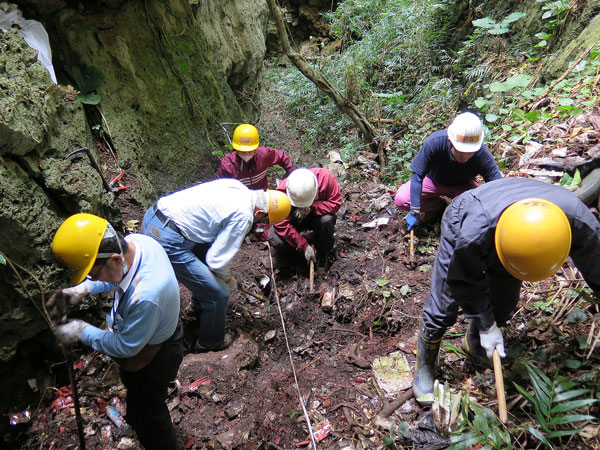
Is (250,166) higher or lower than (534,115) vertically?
higher

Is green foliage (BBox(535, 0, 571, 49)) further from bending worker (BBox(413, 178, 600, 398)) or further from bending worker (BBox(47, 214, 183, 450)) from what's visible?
bending worker (BBox(47, 214, 183, 450))

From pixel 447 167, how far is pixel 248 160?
253 cm

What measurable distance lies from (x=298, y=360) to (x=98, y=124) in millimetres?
3719

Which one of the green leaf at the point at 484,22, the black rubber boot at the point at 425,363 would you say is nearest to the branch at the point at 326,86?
the green leaf at the point at 484,22

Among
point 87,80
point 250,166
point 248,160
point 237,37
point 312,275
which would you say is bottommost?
point 312,275

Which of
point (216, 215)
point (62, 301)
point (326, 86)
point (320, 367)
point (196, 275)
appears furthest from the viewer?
point (326, 86)

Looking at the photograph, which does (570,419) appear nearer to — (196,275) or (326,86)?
(196,275)

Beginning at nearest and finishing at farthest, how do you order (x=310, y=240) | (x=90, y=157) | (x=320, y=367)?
(x=320, y=367), (x=90, y=157), (x=310, y=240)

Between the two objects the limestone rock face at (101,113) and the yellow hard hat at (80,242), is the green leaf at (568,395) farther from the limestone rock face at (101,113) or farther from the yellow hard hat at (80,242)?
the limestone rock face at (101,113)

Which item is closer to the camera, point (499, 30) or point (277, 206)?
point (277, 206)

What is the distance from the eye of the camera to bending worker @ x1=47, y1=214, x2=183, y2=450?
6.50ft

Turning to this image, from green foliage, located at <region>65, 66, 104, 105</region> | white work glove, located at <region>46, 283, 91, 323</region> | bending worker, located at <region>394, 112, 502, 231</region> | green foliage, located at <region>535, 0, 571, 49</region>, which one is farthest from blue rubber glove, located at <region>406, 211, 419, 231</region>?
green foliage, located at <region>65, 66, 104, 105</region>

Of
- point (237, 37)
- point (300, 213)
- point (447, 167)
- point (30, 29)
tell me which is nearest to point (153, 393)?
point (300, 213)

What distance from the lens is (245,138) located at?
4672mm
